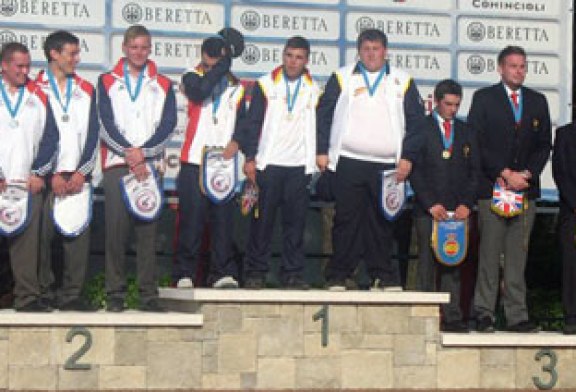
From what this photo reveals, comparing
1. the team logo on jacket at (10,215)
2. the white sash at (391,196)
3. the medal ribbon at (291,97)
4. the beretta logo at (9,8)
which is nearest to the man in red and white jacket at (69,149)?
the team logo on jacket at (10,215)

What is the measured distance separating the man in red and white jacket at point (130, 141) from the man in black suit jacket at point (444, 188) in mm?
2186

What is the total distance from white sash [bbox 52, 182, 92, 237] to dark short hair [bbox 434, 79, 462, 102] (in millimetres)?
3173

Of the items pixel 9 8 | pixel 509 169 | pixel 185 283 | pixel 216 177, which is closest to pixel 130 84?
pixel 216 177

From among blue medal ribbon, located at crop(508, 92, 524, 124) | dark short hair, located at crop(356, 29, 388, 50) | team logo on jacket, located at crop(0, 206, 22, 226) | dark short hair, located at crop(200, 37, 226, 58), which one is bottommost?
team logo on jacket, located at crop(0, 206, 22, 226)

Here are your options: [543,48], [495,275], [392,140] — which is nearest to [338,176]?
[392,140]

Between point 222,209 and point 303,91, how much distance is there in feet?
3.96

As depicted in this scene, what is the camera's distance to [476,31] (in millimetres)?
17562

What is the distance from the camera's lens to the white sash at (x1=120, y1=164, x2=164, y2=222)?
1530 cm

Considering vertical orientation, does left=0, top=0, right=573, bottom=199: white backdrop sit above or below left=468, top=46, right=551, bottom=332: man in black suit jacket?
above

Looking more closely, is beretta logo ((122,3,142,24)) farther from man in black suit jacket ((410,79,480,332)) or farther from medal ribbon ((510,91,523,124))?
medal ribbon ((510,91,523,124))

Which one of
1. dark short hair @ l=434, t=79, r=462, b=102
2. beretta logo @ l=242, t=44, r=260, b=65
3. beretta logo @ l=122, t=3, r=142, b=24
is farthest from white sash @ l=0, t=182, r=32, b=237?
dark short hair @ l=434, t=79, r=462, b=102

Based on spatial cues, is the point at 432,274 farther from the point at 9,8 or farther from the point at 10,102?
the point at 9,8

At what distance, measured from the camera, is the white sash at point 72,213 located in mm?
15086

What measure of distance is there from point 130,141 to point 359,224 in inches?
80.2
